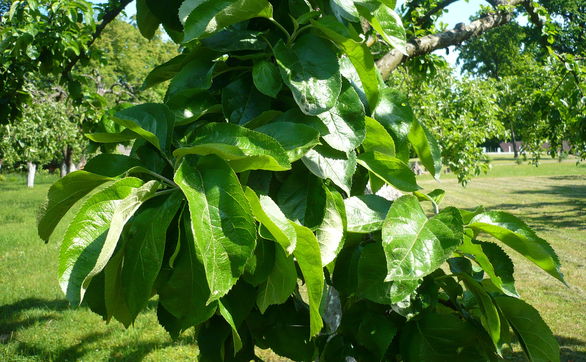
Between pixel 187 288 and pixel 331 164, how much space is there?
29cm

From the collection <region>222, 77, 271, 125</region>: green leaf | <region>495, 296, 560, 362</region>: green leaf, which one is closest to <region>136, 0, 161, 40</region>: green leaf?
<region>222, 77, 271, 125</region>: green leaf

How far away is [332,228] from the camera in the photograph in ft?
2.59

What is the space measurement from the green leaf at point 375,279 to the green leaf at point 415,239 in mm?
71

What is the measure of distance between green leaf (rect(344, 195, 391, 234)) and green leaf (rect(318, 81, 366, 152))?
10 cm

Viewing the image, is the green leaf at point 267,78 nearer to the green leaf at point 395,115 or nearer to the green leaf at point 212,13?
the green leaf at point 212,13

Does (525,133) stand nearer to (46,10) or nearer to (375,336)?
(46,10)

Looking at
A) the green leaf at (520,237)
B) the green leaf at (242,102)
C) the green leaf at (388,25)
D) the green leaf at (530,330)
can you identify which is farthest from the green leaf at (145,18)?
the green leaf at (530,330)

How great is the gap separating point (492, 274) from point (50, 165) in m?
41.4

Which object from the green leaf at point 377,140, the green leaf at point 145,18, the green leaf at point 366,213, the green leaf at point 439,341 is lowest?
the green leaf at point 439,341

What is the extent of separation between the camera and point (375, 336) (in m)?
0.89

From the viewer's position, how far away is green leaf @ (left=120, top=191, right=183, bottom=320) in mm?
629

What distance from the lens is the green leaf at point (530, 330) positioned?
888mm

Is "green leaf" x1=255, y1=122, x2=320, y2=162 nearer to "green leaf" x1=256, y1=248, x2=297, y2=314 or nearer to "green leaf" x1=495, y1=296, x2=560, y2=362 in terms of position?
"green leaf" x1=256, y1=248, x2=297, y2=314

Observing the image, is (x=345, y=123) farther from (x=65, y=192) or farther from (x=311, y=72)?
(x=65, y=192)
